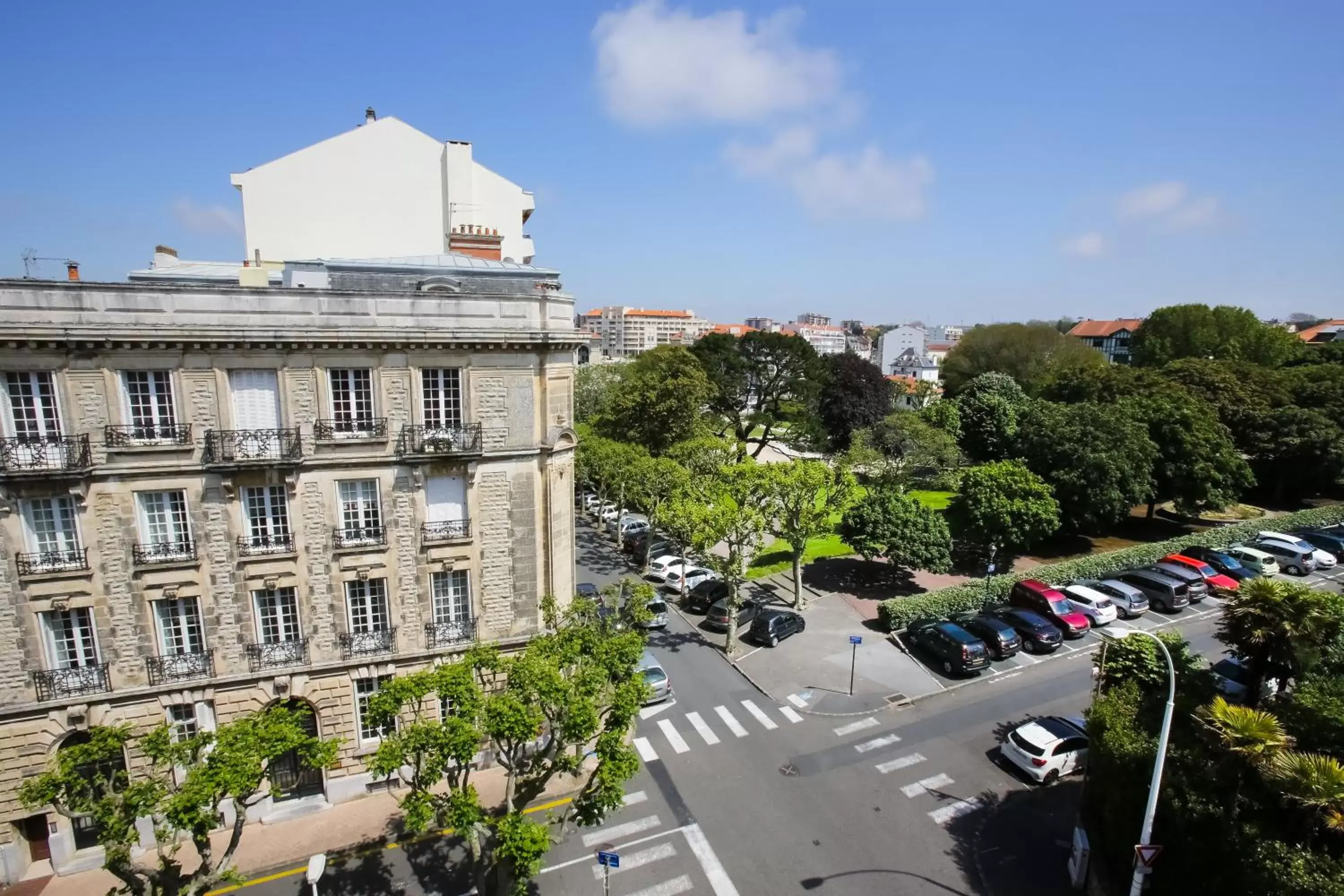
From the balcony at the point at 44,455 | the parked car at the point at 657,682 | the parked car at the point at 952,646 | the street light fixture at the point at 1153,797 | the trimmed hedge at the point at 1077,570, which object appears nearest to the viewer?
the street light fixture at the point at 1153,797

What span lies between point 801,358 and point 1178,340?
5262 centimetres

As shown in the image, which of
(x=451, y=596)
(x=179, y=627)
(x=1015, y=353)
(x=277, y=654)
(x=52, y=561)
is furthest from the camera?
(x=1015, y=353)

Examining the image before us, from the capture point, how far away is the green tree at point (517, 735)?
15445 mm

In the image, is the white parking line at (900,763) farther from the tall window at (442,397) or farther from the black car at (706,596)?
the tall window at (442,397)

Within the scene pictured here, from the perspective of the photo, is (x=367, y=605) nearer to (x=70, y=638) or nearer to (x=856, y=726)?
(x=70, y=638)

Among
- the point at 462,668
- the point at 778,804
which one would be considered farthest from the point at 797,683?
the point at 462,668

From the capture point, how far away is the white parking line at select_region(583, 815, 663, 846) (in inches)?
845

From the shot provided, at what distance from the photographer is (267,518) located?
2102 centimetres

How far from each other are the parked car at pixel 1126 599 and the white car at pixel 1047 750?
584 inches

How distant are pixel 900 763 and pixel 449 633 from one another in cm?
1685

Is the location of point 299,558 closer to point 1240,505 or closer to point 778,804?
point 778,804

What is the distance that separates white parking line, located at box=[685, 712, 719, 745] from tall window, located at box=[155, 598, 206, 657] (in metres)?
17.3

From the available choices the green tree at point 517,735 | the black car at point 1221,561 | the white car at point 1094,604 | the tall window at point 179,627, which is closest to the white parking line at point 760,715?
the green tree at point 517,735

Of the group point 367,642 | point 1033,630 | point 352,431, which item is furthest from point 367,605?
point 1033,630
